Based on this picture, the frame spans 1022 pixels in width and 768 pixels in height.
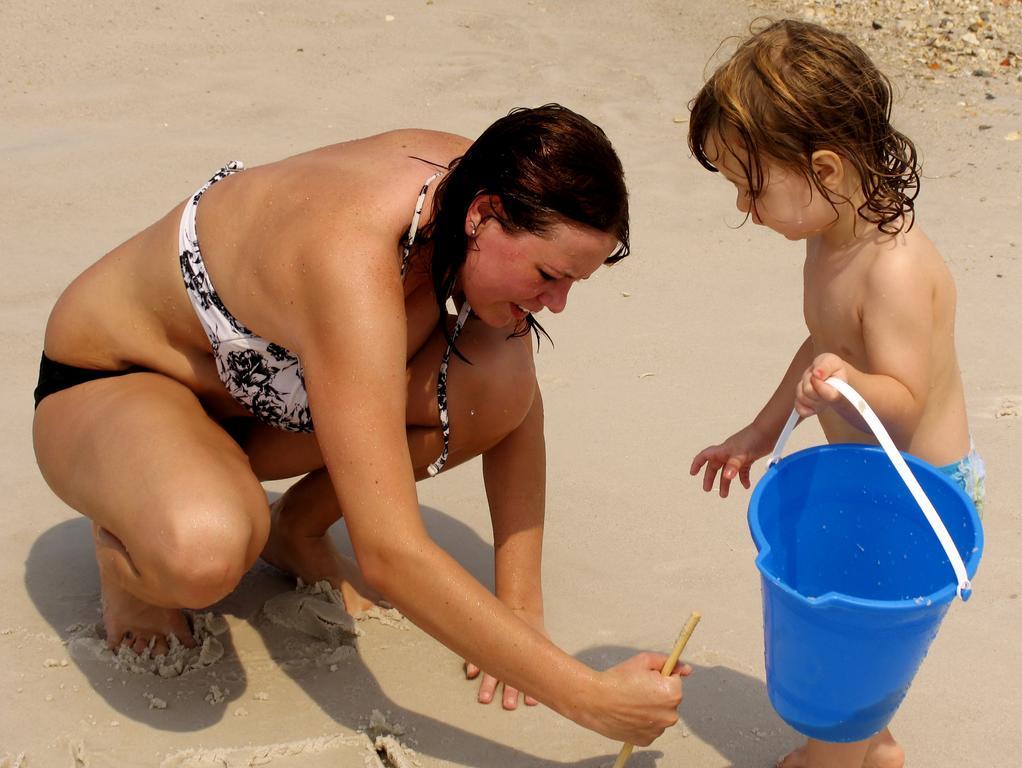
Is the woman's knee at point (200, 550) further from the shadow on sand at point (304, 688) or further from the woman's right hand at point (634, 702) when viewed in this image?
the woman's right hand at point (634, 702)

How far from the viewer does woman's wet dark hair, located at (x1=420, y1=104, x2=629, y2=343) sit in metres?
1.92

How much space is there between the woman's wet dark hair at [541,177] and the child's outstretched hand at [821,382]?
15.4 inches

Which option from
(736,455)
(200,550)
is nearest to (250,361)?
(200,550)

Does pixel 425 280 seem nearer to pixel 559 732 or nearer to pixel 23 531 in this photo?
pixel 559 732

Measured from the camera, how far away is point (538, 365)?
352 cm

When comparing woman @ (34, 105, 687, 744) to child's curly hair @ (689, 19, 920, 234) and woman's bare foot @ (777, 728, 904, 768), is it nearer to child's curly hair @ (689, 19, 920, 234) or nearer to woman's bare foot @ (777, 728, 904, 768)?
child's curly hair @ (689, 19, 920, 234)

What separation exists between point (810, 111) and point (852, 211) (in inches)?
7.5

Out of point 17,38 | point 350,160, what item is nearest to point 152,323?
point 350,160

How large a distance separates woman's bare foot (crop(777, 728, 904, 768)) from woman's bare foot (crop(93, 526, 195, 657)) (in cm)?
117

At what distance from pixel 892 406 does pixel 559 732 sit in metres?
0.85

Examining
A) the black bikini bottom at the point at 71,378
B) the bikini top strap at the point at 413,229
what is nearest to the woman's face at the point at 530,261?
the bikini top strap at the point at 413,229

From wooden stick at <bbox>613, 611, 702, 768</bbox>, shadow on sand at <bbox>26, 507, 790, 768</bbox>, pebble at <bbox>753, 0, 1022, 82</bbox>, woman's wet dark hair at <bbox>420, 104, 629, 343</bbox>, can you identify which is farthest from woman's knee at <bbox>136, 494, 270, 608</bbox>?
pebble at <bbox>753, 0, 1022, 82</bbox>

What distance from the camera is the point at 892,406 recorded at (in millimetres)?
1964

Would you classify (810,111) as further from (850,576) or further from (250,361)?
(250,361)
